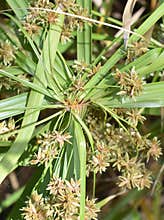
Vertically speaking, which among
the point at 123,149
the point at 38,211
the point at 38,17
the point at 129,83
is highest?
the point at 38,17

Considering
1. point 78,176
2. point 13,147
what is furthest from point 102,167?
point 13,147

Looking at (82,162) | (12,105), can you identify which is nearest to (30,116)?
(12,105)

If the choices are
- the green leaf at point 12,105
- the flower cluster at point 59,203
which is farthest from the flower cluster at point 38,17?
the flower cluster at point 59,203

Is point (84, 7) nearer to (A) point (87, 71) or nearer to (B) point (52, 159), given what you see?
(A) point (87, 71)

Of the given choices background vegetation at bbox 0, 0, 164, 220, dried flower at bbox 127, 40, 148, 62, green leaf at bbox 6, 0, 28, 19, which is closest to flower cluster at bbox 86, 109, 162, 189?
background vegetation at bbox 0, 0, 164, 220

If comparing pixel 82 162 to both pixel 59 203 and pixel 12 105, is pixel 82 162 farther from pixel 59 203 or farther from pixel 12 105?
pixel 12 105

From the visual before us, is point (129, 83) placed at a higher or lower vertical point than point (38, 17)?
lower
